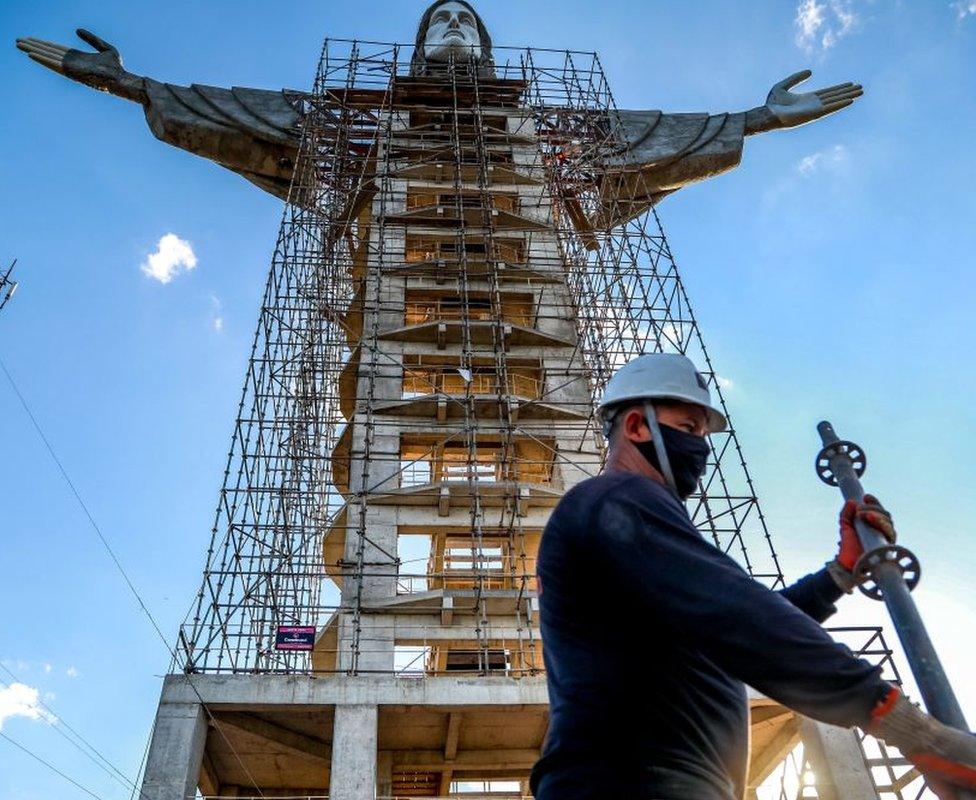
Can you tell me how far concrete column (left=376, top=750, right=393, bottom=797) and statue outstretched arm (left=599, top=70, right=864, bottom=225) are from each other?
19.3 m

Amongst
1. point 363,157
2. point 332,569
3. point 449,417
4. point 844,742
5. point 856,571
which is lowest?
point 856,571

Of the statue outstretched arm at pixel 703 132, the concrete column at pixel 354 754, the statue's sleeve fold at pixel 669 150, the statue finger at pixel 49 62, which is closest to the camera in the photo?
the concrete column at pixel 354 754

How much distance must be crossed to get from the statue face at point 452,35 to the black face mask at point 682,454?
35802mm

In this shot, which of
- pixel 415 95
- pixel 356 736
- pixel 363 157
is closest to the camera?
pixel 356 736

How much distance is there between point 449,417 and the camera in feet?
77.3

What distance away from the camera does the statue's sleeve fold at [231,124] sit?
2902 centimetres

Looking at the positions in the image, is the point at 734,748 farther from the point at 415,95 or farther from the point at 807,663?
the point at 415,95

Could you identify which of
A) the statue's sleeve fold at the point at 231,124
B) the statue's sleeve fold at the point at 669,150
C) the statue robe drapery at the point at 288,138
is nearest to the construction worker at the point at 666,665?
the statue robe drapery at the point at 288,138

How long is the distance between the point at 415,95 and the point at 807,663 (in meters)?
33.7

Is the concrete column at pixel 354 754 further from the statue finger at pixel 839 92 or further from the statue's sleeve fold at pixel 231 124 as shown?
the statue finger at pixel 839 92

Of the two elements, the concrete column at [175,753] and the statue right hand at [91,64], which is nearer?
the concrete column at [175,753]

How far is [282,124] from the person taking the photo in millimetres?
29703

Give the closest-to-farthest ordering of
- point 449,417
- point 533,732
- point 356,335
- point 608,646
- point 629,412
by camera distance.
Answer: point 608,646 < point 629,412 < point 533,732 < point 449,417 < point 356,335

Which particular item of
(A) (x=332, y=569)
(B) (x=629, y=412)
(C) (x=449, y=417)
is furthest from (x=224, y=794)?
(B) (x=629, y=412)
